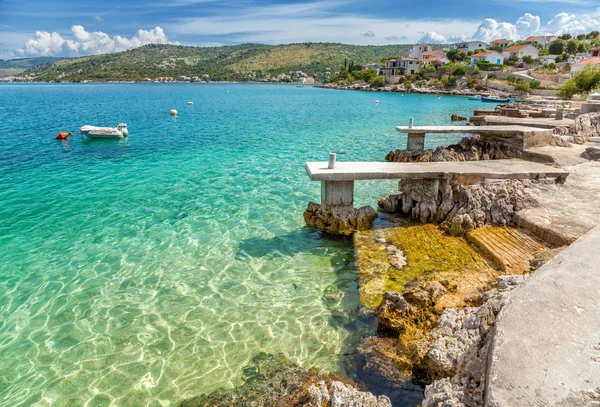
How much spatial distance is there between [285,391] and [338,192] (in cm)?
679

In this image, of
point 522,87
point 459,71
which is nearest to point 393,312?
point 522,87

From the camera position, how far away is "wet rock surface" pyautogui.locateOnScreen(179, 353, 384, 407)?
4746 mm

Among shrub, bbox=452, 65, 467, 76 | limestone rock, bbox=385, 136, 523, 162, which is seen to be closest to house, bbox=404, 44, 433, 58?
shrub, bbox=452, 65, 467, 76

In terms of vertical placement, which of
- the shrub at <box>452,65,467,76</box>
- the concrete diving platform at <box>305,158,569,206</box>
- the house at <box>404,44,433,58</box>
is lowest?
the concrete diving platform at <box>305,158,569,206</box>

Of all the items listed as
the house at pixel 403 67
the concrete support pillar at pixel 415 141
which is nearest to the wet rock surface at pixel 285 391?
the concrete support pillar at pixel 415 141

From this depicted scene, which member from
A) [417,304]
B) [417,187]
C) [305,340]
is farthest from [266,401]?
[417,187]

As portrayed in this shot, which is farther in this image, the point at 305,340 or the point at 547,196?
the point at 547,196

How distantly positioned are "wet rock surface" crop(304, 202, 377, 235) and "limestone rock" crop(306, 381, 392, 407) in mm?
6413

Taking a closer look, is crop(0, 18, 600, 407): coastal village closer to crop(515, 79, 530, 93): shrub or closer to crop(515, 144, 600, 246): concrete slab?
crop(515, 144, 600, 246): concrete slab

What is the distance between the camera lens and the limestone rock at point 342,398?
4.54 metres

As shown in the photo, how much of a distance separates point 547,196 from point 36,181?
20395mm

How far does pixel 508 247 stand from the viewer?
8.93 meters

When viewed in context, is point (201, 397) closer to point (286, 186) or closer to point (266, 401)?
point (266, 401)

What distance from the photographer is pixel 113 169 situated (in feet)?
65.2
